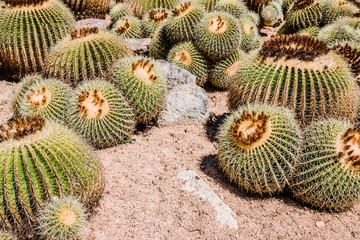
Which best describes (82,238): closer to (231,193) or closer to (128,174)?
(128,174)

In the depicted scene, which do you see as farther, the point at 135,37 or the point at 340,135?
the point at 135,37

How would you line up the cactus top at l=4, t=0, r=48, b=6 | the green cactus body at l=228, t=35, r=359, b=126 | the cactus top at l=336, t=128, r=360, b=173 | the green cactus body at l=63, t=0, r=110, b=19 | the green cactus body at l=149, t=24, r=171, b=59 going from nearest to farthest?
the cactus top at l=336, t=128, r=360, b=173
the green cactus body at l=228, t=35, r=359, b=126
the cactus top at l=4, t=0, r=48, b=6
the green cactus body at l=149, t=24, r=171, b=59
the green cactus body at l=63, t=0, r=110, b=19

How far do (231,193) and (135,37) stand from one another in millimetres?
4748

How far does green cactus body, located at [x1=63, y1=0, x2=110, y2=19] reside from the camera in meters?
8.49

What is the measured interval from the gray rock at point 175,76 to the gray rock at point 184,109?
463 millimetres

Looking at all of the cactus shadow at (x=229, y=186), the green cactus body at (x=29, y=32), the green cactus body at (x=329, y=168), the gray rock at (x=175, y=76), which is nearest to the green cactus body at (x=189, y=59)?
the gray rock at (x=175, y=76)

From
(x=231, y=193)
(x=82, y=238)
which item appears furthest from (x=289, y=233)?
(x=82, y=238)

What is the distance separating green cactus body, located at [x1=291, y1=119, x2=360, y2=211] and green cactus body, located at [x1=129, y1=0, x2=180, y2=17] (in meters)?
6.04

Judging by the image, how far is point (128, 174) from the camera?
167 inches

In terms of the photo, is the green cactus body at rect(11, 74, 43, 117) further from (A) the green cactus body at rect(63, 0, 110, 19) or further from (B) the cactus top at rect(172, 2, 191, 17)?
(A) the green cactus body at rect(63, 0, 110, 19)

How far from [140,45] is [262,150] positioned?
13.9 ft

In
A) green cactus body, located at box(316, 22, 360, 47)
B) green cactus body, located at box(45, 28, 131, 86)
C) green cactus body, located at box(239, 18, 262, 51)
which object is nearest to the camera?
green cactus body, located at box(45, 28, 131, 86)

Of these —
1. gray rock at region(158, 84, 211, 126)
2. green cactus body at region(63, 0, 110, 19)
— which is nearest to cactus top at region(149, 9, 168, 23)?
green cactus body at region(63, 0, 110, 19)

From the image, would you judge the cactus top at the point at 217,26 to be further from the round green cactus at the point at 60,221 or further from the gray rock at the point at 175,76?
the round green cactus at the point at 60,221
